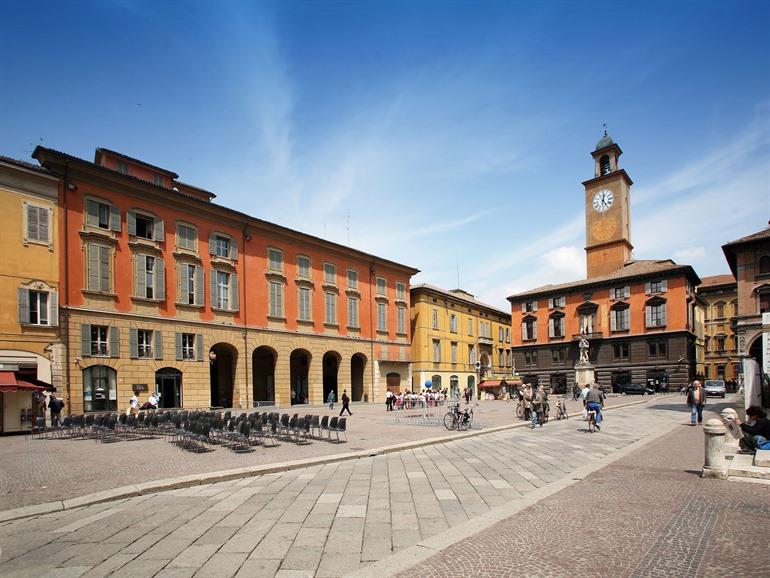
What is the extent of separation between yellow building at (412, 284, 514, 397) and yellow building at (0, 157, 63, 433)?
32992 millimetres

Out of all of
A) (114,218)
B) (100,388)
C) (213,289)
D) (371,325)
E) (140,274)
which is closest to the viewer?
(100,388)

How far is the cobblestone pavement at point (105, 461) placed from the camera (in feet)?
29.6

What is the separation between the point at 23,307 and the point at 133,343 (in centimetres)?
567

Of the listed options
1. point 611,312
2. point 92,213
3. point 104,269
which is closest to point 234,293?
point 104,269

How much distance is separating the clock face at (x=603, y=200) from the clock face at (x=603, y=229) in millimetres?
1685

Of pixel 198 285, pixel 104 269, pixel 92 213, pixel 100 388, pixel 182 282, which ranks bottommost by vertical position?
pixel 100 388

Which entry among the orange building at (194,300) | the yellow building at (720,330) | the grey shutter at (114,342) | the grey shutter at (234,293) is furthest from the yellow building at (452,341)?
the grey shutter at (114,342)

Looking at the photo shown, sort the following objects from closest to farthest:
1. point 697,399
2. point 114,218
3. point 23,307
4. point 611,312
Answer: point 697,399 < point 23,307 < point 114,218 < point 611,312

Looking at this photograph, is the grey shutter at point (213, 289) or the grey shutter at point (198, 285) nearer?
the grey shutter at point (198, 285)

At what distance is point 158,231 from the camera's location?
29.5 meters

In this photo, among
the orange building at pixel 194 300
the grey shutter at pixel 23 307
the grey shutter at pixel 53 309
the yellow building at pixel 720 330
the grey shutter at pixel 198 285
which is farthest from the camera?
the yellow building at pixel 720 330

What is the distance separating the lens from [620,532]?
6207mm

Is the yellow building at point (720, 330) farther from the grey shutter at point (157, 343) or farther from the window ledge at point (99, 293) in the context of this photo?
the window ledge at point (99, 293)

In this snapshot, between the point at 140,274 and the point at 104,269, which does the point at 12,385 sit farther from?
the point at 140,274
